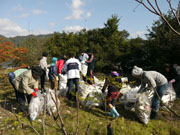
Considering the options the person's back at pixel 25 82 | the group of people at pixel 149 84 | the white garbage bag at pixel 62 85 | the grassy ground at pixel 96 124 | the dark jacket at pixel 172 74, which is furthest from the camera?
the white garbage bag at pixel 62 85

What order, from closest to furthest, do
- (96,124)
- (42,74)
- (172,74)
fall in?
(96,124) < (172,74) < (42,74)

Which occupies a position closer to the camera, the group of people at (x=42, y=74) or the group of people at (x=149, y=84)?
the group of people at (x=149, y=84)

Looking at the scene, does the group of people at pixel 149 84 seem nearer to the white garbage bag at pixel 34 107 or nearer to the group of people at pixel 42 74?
the group of people at pixel 42 74

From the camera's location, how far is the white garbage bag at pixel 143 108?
2.80 m

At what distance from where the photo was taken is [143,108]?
282 centimetres

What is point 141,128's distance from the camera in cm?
273

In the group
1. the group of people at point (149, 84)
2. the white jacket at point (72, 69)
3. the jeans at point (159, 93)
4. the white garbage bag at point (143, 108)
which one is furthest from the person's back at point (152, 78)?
the white jacket at point (72, 69)

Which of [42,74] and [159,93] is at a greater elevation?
[42,74]

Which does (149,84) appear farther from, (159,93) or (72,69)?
(72,69)

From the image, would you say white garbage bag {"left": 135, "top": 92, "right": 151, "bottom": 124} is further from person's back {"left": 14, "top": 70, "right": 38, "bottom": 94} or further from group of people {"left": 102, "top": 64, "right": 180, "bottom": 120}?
person's back {"left": 14, "top": 70, "right": 38, "bottom": 94}

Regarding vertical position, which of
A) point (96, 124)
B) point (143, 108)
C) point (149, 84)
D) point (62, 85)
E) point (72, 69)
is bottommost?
point (96, 124)

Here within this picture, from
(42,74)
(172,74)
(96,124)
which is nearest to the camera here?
(96,124)

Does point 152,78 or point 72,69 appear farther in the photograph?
point 72,69

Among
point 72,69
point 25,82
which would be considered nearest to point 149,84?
point 72,69
